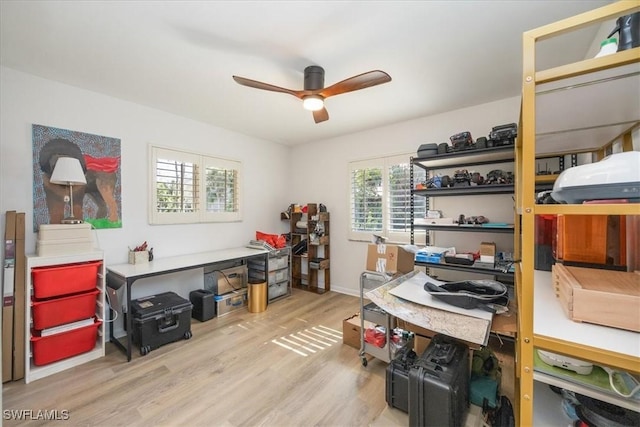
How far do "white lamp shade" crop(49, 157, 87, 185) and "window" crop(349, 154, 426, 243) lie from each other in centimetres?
320

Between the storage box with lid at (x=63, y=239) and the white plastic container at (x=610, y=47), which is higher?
the white plastic container at (x=610, y=47)

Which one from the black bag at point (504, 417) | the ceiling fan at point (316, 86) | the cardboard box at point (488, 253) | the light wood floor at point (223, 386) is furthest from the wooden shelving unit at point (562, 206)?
the cardboard box at point (488, 253)

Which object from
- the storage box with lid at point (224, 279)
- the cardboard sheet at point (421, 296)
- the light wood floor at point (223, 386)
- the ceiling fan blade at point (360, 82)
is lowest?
the light wood floor at point (223, 386)

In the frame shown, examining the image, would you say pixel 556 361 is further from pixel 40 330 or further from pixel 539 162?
pixel 40 330

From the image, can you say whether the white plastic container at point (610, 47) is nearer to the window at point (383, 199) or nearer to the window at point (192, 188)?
the window at point (383, 199)

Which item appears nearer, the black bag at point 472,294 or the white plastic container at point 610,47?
the white plastic container at point 610,47

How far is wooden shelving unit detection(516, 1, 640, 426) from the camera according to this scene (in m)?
0.65

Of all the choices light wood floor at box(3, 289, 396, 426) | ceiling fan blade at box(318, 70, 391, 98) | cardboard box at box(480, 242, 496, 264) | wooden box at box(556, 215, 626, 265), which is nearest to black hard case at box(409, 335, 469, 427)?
light wood floor at box(3, 289, 396, 426)

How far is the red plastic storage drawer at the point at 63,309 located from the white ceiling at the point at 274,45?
1.97m

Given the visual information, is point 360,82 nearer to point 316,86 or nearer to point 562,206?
point 316,86

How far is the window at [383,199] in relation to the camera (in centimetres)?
352

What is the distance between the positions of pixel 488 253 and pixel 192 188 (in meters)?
3.60

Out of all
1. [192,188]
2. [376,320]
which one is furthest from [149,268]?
[376,320]

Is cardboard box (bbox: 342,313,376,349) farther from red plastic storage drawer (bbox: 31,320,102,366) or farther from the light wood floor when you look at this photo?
red plastic storage drawer (bbox: 31,320,102,366)
